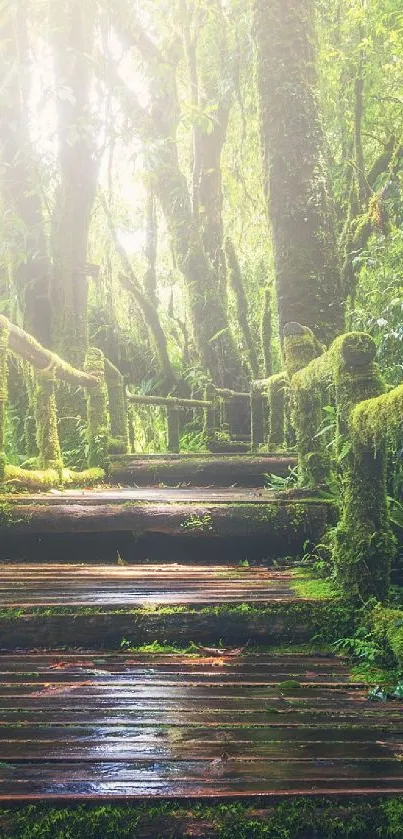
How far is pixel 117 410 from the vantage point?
333 inches

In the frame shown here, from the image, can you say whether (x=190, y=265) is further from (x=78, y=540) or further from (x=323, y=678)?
(x=323, y=678)

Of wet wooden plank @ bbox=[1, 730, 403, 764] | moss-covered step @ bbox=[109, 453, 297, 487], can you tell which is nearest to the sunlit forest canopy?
moss-covered step @ bbox=[109, 453, 297, 487]

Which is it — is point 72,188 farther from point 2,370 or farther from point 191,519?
point 191,519

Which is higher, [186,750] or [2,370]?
[2,370]

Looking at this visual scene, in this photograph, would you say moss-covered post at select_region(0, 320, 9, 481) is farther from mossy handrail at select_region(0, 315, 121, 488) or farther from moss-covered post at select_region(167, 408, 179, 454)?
moss-covered post at select_region(167, 408, 179, 454)

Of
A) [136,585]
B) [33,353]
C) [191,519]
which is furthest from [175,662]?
[33,353]

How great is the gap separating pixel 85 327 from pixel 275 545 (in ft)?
18.6

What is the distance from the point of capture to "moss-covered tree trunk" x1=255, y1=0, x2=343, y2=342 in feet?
22.7

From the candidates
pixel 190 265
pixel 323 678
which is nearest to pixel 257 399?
pixel 190 265

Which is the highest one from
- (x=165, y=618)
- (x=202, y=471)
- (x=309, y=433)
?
(x=309, y=433)

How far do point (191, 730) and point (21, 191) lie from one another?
8.35 m

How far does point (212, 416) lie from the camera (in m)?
10.4

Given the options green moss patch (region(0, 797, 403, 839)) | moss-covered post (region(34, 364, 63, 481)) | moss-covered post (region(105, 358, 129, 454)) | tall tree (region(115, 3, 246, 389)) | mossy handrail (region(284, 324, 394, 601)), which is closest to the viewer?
green moss patch (region(0, 797, 403, 839))

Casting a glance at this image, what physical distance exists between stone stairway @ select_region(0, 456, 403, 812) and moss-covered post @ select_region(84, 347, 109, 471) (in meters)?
2.26
